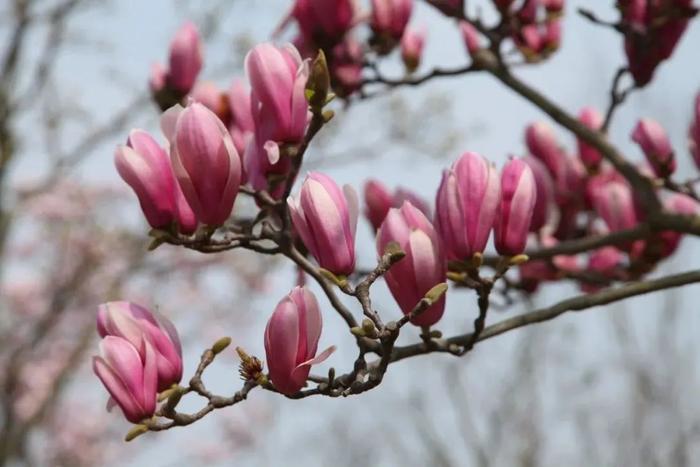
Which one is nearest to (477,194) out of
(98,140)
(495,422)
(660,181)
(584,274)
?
(660,181)

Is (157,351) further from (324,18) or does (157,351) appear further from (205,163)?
(324,18)

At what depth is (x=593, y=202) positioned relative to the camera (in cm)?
196

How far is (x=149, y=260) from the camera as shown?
26.3 feet

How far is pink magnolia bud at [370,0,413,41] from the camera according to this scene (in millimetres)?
1925

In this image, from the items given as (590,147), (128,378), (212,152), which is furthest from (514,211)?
(590,147)

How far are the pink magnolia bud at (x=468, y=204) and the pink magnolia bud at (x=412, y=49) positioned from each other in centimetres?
99

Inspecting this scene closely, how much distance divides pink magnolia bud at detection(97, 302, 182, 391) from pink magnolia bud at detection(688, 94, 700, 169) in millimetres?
800

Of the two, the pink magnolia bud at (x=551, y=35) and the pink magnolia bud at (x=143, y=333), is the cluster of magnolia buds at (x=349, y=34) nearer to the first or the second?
the pink magnolia bud at (x=551, y=35)

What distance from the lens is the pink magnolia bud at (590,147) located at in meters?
2.00

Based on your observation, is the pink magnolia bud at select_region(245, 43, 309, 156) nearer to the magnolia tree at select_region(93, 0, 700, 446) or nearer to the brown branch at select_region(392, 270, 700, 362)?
the magnolia tree at select_region(93, 0, 700, 446)

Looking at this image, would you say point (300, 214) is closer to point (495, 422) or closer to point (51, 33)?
point (51, 33)

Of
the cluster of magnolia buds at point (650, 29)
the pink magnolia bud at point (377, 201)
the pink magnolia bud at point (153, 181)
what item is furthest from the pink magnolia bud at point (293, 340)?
the cluster of magnolia buds at point (650, 29)

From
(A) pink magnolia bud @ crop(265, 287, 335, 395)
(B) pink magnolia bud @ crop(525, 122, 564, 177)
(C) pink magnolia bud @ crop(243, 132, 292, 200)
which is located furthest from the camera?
(B) pink magnolia bud @ crop(525, 122, 564, 177)

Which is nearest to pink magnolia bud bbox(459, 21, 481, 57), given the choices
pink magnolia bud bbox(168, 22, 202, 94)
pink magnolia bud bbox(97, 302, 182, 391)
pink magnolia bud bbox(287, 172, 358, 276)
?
pink magnolia bud bbox(168, 22, 202, 94)
